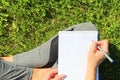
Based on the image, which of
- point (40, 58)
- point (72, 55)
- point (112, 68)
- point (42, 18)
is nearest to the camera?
point (72, 55)

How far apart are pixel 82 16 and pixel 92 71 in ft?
3.09

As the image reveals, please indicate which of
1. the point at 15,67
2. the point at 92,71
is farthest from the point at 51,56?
the point at 92,71

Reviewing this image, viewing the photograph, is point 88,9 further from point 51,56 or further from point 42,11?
point 51,56

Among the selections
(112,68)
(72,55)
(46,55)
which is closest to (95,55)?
(72,55)

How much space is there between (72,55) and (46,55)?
0.31 metres

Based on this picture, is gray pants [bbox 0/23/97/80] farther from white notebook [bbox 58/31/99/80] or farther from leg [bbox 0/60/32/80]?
white notebook [bbox 58/31/99/80]

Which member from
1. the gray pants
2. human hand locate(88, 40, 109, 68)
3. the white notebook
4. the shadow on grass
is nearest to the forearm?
human hand locate(88, 40, 109, 68)

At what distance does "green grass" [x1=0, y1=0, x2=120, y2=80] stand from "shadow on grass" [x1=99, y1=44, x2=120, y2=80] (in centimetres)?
Result: 15

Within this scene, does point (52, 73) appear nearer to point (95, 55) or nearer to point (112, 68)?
point (95, 55)

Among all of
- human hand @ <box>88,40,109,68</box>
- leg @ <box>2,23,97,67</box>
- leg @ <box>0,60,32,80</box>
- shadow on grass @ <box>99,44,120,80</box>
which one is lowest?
shadow on grass @ <box>99,44,120,80</box>

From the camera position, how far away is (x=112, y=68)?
9.27 ft

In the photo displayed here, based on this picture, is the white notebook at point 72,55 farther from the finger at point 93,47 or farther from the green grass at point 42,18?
the green grass at point 42,18

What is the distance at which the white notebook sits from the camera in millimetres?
2197

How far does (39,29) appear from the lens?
116 inches
